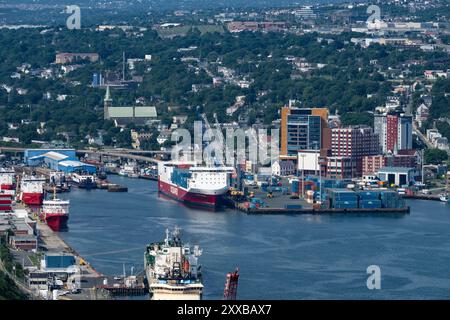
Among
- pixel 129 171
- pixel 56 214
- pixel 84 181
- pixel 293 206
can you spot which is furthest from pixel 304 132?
pixel 56 214

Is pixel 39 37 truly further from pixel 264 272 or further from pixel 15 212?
pixel 264 272

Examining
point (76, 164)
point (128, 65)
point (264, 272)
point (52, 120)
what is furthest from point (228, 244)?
point (128, 65)

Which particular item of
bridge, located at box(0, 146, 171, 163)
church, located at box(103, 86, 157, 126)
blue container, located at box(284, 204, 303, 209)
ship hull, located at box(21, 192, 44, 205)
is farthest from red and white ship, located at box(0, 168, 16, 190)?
church, located at box(103, 86, 157, 126)

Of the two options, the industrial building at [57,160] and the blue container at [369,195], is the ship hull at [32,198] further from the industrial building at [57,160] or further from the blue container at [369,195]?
the industrial building at [57,160]

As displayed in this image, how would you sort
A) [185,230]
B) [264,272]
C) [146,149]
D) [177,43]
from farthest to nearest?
[177,43]
[146,149]
[185,230]
[264,272]

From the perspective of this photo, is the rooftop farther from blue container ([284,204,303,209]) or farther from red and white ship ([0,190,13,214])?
red and white ship ([0,190,13,214])

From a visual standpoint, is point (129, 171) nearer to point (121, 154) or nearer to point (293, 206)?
point (121, 154)
